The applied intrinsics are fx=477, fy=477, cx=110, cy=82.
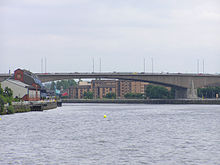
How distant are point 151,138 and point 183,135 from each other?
4623mm

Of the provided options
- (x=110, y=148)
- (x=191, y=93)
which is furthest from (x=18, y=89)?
(x=110, y=148)

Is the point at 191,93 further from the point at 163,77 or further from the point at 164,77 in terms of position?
the point at 163,77

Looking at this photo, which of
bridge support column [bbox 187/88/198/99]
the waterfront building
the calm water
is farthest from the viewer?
bridge support column [bbox 187/88/198/99]

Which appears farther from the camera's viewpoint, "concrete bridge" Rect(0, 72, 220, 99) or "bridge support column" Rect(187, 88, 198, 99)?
"bridge support column" Rect(187, 88, 198, 99)

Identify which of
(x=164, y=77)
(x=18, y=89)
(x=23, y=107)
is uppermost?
(x=164, y=77)

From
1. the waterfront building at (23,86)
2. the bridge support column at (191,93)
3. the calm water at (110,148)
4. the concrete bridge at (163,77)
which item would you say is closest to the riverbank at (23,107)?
the waterfront building at (23,86)

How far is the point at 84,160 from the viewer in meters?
32.2

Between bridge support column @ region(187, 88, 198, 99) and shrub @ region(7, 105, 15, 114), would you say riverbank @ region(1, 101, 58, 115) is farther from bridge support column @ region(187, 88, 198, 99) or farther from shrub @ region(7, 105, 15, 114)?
bridge support column @ region(187, 88, 198, 99)

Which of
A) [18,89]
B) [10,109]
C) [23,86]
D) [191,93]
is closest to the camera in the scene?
[10,109]

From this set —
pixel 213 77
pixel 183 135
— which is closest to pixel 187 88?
pixel 213 77

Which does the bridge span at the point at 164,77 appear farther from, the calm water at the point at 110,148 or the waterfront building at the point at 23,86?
the calm water at the point at 110,148

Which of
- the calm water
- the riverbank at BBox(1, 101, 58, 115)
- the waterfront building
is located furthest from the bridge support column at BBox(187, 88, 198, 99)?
the calm water

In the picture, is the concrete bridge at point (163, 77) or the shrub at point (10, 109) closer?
the shrub at point (10, 109)

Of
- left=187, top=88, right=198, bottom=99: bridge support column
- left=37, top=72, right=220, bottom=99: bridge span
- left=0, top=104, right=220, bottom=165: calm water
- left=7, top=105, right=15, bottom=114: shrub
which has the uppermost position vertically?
left=37, top=72, right=220, bottom=99: bridge span
